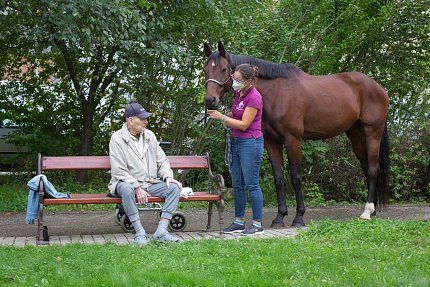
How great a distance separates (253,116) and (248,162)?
0.55 meters

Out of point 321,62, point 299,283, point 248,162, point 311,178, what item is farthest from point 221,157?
point 299,283

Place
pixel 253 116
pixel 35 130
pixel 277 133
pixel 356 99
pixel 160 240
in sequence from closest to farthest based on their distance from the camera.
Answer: pixel 160 240 < pixel 253 116 < pixel 277 133 < pixel 356 99 < pixel 35 130

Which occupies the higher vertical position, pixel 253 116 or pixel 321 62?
pixel 321 62

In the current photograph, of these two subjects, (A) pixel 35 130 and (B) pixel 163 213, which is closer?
(B) pixel 163 213

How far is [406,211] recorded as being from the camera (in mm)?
11000

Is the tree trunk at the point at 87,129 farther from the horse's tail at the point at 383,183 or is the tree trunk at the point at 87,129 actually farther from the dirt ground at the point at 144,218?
the horse's tail at the point at 383,183

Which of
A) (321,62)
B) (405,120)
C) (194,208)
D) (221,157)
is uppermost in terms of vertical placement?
(321,62)

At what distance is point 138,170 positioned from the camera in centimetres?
790

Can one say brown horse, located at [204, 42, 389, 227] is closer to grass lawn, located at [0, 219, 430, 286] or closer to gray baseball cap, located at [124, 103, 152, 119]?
gray baseball cap, located at [124, 103, 152, 119]

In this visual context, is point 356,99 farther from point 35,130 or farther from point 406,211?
point 35,130

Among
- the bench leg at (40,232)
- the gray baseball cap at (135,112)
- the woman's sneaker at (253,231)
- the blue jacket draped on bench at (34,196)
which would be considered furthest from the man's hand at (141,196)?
the woman's sneaker at (253,231)

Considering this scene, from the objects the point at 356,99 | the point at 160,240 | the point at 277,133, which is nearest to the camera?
the point at 160,240

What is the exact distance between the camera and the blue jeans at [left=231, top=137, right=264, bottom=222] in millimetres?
8125

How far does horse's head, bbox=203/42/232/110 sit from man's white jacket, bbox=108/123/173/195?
85cm
